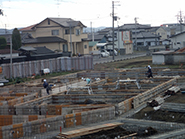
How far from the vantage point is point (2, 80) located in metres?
26.2

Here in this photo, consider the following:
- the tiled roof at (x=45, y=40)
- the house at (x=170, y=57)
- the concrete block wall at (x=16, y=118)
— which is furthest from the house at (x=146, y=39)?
the concrete block wall at (x=16, y=118)

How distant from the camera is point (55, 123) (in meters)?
11.3

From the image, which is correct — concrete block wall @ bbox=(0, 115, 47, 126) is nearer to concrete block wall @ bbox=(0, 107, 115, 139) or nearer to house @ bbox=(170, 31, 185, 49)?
concrete block wall @ bbox=(0, 107, 115, 139)

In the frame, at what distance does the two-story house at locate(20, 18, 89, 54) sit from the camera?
48.8 meters

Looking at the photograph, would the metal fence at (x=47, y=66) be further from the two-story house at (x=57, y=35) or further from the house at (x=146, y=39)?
the house at (x=146, y=39)

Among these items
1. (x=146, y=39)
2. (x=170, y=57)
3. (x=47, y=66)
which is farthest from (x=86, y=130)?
(x=146, y=39)

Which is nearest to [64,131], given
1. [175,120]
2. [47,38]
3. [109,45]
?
[175,120]

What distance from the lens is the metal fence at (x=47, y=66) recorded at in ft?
92.9

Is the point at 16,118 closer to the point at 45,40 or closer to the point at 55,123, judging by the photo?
the point at 55,123

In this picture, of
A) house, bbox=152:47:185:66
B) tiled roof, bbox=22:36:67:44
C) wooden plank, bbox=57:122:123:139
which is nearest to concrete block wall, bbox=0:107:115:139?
wooden plank, bbox=57:122:123:139

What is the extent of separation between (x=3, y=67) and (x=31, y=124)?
1771cm

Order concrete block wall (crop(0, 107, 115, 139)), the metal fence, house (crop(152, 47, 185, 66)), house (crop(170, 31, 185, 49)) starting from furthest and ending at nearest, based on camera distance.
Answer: house (crop(170, 31, 185, 49)) → house (crop(152, 47, 185, 66)) → the metal fence → concrete block wall (crop(0, 107, 115, 139))

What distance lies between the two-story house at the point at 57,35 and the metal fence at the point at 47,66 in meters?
15.1

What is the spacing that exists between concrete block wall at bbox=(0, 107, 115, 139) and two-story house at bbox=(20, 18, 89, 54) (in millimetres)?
36939
